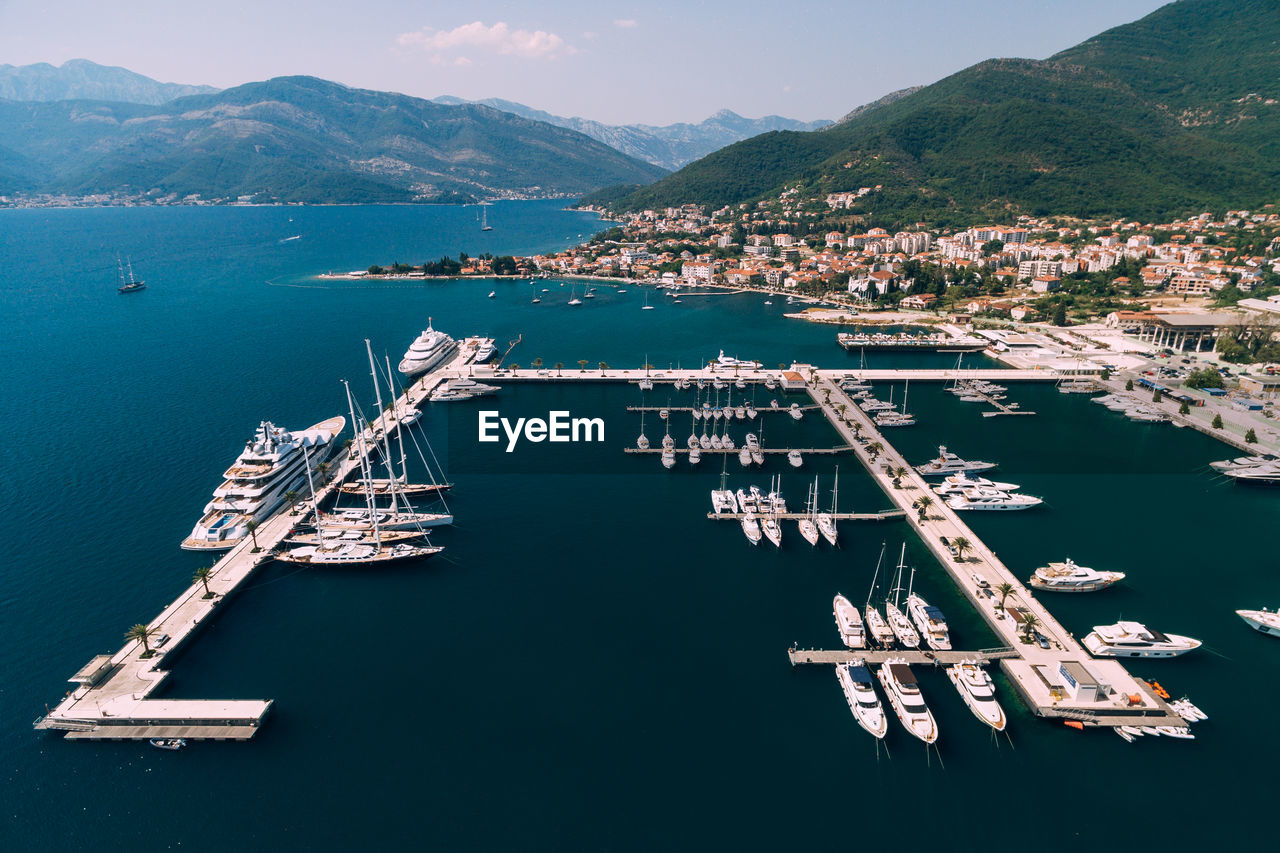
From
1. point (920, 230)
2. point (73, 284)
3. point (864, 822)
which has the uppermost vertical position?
point (920, 230)

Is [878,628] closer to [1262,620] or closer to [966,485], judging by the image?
[966,485]

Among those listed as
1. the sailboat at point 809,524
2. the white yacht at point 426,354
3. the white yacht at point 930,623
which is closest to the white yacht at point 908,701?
the white yacht at point 930,623

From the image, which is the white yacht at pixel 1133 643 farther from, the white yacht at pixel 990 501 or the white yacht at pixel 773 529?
the white yacht at pixel 773 529

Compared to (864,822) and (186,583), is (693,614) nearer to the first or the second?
(864,822)

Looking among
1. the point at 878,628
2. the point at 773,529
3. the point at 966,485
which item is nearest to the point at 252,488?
the point at 773,529

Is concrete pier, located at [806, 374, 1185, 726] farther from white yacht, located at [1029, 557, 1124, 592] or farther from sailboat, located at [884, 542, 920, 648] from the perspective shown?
sailboat, located at [884, 542, 920, 648]

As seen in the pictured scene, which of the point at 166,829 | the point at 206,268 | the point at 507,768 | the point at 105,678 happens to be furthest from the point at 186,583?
the point at 206,268
